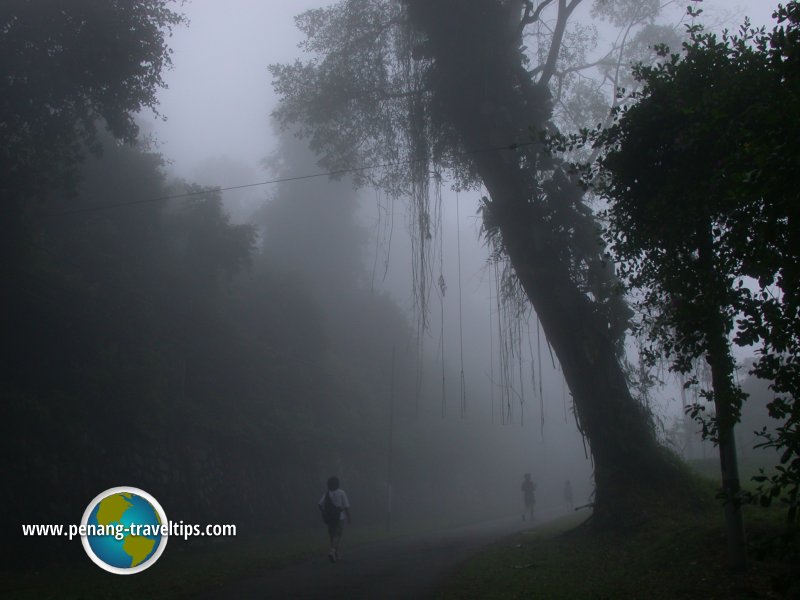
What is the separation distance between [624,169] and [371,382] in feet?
93.6

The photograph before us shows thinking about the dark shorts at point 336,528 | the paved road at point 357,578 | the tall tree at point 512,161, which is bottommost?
the paved road at point 357,578

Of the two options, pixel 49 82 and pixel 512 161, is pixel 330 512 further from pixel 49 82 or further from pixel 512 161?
pixel 49 82

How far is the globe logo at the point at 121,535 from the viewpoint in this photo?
10.9 m

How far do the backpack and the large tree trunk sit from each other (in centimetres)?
468

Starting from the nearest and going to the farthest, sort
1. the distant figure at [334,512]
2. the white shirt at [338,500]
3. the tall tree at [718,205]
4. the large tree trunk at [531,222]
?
the tall tree at [718,205] < the distant figure at [334,512] < the white shirt at [338,500] < the large tree trunk at [531,222]

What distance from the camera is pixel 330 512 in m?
11.6

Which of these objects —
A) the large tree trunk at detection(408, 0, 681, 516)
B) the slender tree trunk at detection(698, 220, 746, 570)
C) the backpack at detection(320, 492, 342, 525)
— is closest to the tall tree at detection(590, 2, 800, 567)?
the slender tree trunk at detection(698, 220, 746, 570)

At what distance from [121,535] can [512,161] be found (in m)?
9.80

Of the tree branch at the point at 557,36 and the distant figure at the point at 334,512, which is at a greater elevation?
the tree branch at the point at 557,36

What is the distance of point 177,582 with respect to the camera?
9617mm

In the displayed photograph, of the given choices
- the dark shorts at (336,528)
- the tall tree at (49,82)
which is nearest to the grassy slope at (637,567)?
the dark shorts at (336,528)

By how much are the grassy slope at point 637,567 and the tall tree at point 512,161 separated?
1066 mm

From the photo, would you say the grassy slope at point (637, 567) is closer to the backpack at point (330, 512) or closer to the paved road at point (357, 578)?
the paved road at point (357, 578)

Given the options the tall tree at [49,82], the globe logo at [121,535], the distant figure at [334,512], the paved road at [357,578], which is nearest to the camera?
the paved road at [357,578]
